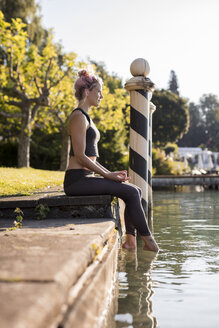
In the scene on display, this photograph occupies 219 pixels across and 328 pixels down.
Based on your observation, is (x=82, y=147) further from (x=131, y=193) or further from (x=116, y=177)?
(x=131, y=193)

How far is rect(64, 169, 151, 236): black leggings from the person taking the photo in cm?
452

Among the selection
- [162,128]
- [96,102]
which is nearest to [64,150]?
[96,102]

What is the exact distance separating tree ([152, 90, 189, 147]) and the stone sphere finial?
4787 cm

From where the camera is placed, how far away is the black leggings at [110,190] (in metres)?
4.52

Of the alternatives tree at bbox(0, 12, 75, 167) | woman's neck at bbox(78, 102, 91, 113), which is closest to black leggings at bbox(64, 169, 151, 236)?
woman's neck at bbox(78, 102, 91, 113)

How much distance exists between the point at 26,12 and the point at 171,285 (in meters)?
31.5

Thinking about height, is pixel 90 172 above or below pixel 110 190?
above

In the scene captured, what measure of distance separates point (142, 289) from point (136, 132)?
3112 mm

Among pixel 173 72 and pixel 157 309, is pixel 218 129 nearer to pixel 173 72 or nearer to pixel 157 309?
pixel 173 72

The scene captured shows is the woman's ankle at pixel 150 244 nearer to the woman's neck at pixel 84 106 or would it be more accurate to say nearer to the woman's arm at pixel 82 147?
the woman's arm at pixel 82 147

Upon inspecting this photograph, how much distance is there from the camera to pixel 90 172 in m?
4.78

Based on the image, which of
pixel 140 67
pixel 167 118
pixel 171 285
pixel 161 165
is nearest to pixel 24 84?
pixel 161 165

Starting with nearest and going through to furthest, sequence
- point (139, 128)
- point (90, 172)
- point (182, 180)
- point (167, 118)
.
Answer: point (90, 172) → point (139, 128) → point (182, 180) → point (167, 118)

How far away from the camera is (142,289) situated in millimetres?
3670
